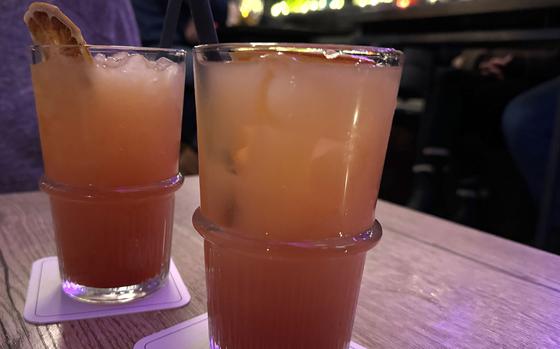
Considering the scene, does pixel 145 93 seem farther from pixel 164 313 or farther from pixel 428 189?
pixel 428 189

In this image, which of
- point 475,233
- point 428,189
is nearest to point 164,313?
point 475,233

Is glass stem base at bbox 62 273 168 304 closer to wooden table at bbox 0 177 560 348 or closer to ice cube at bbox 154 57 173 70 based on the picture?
wooden table at bbox 0 177 560 348

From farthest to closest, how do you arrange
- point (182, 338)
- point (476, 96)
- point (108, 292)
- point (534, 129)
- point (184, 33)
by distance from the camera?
1. point (184, 33)
2. point (476, 96)
3. point (534, 129)
4. point (108, 292)
5. point (182, 338)

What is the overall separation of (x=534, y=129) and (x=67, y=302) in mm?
1984

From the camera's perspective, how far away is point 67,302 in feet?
2.18

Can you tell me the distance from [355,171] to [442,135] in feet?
7.59

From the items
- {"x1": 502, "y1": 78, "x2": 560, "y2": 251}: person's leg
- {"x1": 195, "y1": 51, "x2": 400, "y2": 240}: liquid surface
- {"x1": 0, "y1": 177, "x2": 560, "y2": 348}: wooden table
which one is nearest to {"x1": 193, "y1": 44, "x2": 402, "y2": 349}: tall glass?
{"x1": 195, "y1": 51, "x2": 400, "y2": 240}: liquid surface

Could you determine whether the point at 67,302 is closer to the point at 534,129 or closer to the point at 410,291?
the point at 410,291

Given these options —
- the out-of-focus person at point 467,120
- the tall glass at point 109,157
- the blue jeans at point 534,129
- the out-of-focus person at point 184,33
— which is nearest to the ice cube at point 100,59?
the tall glass at point 109,157

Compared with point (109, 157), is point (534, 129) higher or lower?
lower

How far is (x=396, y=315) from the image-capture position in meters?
0.67

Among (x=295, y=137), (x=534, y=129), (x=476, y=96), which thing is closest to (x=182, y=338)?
(x=295, y=137)

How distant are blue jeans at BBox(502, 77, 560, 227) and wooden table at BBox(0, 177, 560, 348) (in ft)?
4.16

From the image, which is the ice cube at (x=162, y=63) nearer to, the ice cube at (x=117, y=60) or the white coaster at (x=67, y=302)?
the ice cube at (x=117, y=60)
